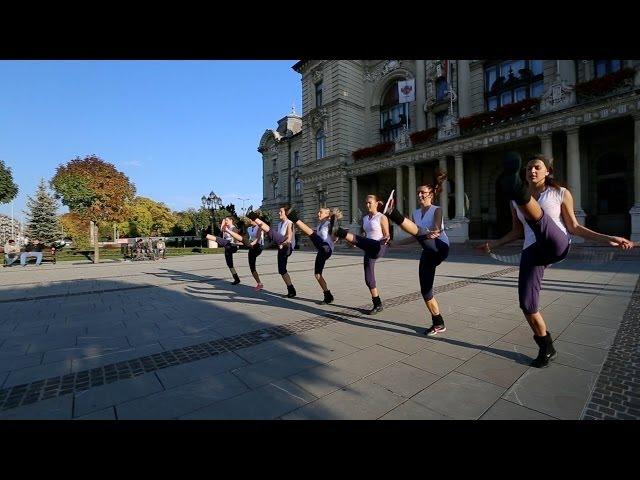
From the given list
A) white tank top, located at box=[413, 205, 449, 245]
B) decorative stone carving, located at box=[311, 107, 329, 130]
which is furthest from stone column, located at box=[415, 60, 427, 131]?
white tank top, located at box=[413, 205, 449, 245]

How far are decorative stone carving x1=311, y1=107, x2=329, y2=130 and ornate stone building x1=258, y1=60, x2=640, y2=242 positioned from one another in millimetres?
125

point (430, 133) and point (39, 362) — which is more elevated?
point (430, 133)

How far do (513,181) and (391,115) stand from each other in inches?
1225

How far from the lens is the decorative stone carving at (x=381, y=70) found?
1153 inches

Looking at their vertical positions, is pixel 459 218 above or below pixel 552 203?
above

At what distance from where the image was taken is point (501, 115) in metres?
20.4

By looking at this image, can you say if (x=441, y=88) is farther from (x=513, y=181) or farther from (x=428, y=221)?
(x=513, y=181)

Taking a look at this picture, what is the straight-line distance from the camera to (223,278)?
36.4 feet

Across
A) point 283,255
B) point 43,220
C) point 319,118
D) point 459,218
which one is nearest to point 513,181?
point 283,255

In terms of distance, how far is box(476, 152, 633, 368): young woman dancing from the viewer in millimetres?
2783
